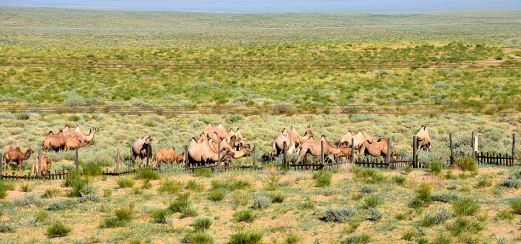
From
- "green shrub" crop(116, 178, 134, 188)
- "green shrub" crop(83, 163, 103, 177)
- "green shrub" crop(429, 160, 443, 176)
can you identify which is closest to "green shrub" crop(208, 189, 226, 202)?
"green shrub" crop(116, 178, 134, 188)

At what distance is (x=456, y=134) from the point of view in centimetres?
2855

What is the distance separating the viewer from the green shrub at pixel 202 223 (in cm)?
1445

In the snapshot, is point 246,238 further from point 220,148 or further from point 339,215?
point 220,148

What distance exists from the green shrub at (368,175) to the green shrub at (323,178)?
839 mm

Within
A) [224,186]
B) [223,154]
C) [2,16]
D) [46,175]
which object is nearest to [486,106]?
[223,154]

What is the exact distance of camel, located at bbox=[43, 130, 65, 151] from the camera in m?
24.9

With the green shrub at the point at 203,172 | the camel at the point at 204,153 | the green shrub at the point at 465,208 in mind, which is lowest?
the green shrub at the point at 203,172

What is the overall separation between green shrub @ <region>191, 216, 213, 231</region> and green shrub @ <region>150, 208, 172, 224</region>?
0.71m

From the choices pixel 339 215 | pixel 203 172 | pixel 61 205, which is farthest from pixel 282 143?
pixel 61 205

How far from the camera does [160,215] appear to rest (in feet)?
49.6

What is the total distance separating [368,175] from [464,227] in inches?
233

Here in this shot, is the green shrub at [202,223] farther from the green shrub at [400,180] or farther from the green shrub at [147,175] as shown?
the green shrub at [400,180]

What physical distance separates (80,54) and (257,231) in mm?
64918

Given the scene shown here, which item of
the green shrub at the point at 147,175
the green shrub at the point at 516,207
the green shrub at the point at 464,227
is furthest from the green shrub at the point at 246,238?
the green shrub at the point at 147,175
